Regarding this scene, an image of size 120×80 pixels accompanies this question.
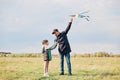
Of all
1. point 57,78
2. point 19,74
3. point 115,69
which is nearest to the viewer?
point 57,78

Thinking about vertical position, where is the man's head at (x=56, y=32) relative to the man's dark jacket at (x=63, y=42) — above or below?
above

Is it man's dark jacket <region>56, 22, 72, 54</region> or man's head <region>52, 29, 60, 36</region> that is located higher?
man's head <region>52, 29, 60, 36</region>

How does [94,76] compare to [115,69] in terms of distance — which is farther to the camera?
[115,69]

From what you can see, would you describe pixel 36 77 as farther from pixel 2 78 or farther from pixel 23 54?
pixel 23 54

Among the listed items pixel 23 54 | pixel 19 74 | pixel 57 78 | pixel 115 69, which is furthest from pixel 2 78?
pixel 23 54

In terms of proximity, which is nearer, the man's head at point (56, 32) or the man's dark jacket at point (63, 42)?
the man's head at point (56, 32)

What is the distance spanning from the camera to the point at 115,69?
79.3ft

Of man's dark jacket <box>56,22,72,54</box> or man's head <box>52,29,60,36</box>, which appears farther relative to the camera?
man's dark jacket <box>56,22,72,54</box>

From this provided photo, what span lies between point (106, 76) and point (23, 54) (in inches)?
924

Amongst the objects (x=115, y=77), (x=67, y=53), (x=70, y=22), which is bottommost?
(x=115, y=77)

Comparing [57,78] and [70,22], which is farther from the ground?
[70,22]

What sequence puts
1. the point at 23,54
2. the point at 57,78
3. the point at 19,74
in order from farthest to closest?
the point at 23,54 < the point at 19,74 < the point at 57,78

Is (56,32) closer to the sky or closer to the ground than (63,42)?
closer to the sky

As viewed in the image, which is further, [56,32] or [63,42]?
[63,42]
